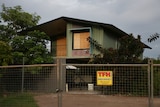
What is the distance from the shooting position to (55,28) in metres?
25.4

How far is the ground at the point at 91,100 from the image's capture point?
8116 mm

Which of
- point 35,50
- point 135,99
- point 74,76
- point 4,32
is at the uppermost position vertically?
point 4,32

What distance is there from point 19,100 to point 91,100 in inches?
90.7

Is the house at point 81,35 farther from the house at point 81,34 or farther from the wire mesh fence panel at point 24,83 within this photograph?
the wire mesh fence panel at point 24,83

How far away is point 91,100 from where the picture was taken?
27.9ft

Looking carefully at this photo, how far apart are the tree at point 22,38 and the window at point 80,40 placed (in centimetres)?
230

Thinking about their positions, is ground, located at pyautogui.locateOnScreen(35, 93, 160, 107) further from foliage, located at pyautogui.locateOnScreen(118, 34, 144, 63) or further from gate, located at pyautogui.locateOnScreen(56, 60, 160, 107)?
foliage, located at pyautogui.locateOnScreen(118, 34, 144, 63)

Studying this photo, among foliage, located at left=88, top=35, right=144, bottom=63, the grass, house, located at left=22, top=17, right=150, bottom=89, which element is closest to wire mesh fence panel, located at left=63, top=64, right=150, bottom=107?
the grass

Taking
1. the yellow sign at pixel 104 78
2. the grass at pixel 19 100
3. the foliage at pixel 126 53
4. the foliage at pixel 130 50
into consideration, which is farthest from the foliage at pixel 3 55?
the yellow sign at pixel 104 78

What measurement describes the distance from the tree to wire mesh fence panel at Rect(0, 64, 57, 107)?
31.4 feet

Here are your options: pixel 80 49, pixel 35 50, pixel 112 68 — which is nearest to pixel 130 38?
pixel 80 49

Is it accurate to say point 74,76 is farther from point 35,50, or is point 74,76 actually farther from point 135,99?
point 35,50

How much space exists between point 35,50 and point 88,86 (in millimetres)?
13032

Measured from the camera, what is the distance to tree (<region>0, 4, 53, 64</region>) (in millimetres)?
20141
